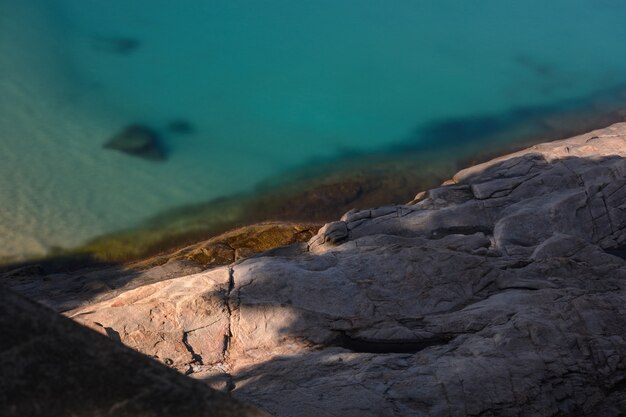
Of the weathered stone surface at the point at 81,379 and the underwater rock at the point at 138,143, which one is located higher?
the underwater rock at the point at 138,143

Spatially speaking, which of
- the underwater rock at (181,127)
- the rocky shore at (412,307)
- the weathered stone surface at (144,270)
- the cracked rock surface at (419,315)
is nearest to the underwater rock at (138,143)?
the underwater rock at (181,127)

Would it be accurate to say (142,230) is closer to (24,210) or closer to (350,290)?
(24,210)

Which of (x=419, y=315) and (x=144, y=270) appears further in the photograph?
(x=144, y=270)

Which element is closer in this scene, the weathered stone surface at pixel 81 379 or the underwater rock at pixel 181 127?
the weathered stone surface at pixel 81 379

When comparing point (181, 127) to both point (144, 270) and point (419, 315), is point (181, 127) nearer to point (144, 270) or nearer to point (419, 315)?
point (144, 270)

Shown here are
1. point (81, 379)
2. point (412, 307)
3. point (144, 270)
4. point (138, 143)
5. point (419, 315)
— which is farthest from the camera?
point (138, 143)

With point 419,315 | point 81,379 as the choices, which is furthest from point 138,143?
point 81,379

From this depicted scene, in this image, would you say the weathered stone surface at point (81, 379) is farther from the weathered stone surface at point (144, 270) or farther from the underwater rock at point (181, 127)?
the underwater rock at point (181, 127)
